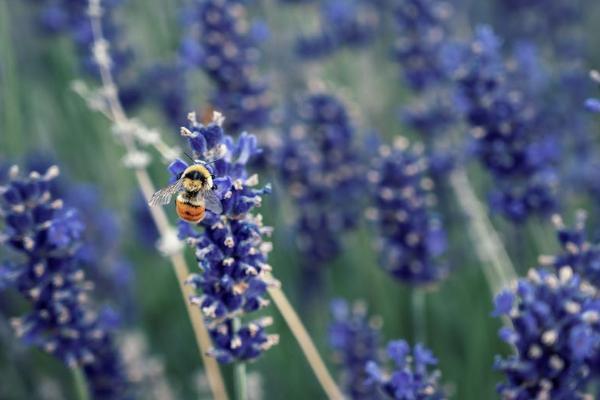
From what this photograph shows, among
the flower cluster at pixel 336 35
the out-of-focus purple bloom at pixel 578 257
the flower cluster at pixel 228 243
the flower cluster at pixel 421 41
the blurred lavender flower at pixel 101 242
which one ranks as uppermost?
the flower cluster at pixel 336 35

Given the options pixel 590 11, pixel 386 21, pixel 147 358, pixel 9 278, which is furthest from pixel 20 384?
pixel 590 11

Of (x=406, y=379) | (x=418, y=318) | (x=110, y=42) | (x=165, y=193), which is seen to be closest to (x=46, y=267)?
(x=165, y=193)

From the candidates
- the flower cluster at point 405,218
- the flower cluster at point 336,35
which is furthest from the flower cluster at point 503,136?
the flower cluster at point 336,35

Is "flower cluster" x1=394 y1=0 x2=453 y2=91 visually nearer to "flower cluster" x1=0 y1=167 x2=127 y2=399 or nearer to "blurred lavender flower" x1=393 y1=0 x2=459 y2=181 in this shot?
"blurred lavender flower" x1=393 y1=0 x2=459 y2=181

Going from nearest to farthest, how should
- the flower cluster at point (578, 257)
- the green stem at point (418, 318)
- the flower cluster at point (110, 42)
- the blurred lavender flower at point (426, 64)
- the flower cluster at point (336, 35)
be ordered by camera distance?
the flower cluster at point (578, 257)
the green stem at point (418, 318)
the blurred lavender flower at point (426, 64)
the flower cluster at point (110, 42)
the flower cluster at point (336, 35)

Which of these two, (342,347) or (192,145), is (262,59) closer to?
(342,347)

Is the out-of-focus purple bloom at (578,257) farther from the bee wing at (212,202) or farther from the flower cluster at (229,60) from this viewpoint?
the flower cluster at (229,60)

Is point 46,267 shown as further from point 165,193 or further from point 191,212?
point 191,212
